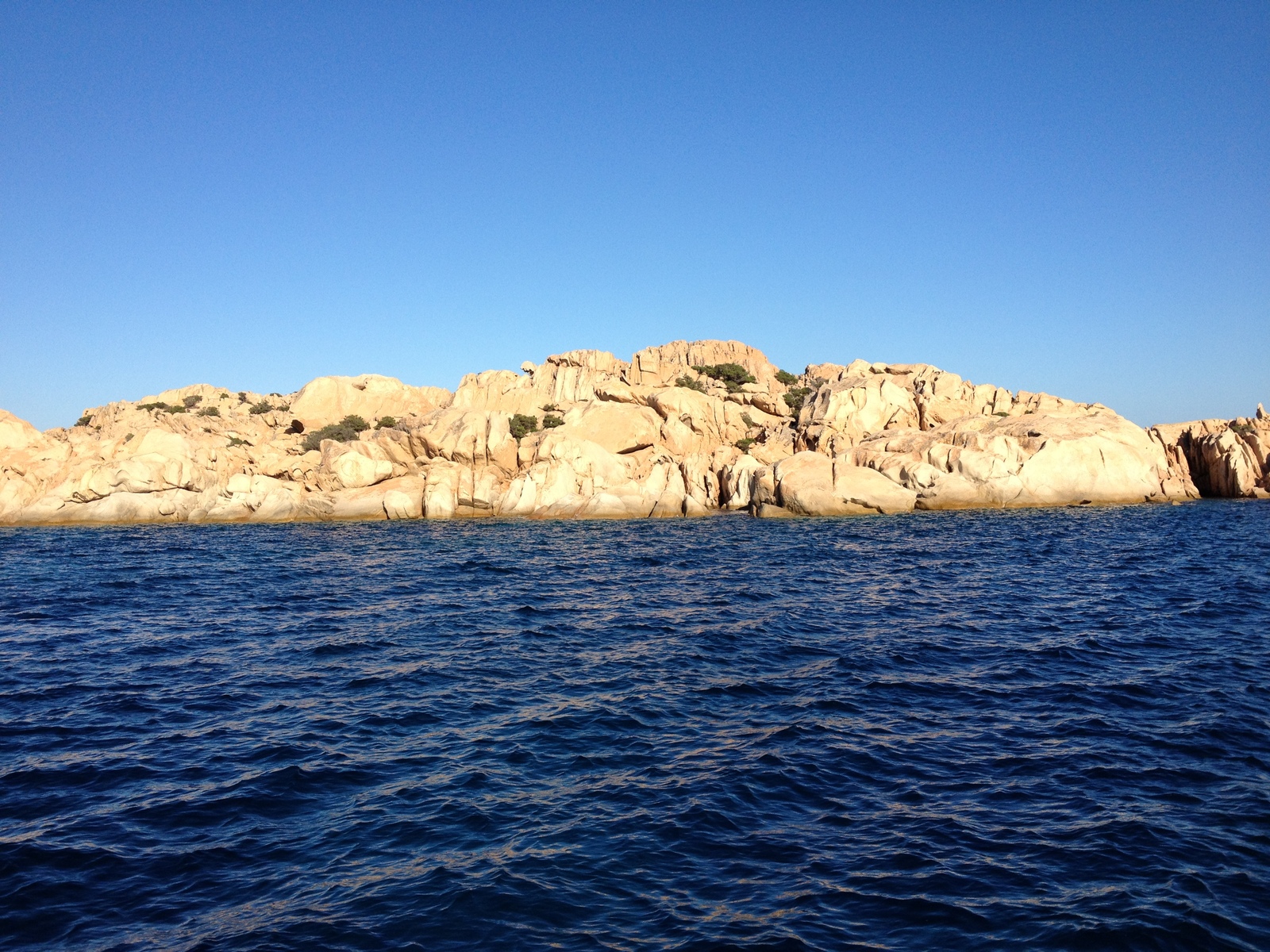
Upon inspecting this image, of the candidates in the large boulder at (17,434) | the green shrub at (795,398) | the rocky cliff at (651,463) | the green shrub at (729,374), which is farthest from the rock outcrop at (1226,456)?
the large boulder at (17,434)

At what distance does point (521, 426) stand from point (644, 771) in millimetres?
55817

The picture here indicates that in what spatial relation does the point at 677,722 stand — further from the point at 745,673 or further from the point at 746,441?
the point at 746,441

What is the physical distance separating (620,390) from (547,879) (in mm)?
65335

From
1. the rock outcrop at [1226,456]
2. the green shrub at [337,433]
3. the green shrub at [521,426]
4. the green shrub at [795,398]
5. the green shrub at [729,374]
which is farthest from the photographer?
the green shrub at [729,374]

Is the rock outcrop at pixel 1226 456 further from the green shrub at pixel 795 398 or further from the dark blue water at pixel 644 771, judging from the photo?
the dark blue water at pixel 644 771

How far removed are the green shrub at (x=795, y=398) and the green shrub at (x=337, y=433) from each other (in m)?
41.1

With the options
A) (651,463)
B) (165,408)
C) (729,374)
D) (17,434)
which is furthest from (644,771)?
(165,408)

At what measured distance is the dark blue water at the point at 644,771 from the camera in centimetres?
745

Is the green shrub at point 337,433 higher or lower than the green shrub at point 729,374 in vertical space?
lower

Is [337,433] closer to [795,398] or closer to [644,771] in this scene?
[795,398]

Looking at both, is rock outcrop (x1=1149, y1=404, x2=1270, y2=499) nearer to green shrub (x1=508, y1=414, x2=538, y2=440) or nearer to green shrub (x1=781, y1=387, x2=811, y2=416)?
green shrub (x1=781, y1=387, x2=811, y2=416)

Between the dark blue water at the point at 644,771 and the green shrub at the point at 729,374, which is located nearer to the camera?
the dark blue water at the point at 644,771

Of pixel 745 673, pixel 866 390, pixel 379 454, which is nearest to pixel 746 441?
pixel 866 390

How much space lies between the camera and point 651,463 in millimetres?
61156
